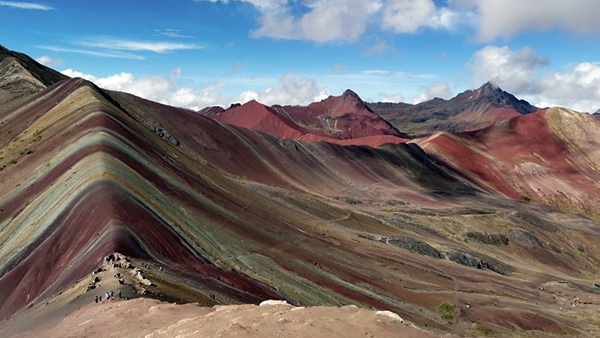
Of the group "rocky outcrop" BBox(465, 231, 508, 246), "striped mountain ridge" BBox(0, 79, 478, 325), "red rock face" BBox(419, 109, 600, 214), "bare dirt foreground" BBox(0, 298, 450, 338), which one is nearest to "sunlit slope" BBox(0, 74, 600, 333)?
"striped mountain ridge" BBox(0, 79, 478, 325)

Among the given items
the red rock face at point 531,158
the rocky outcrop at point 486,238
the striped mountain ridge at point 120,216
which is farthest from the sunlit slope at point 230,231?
the red rock face at point 531,158

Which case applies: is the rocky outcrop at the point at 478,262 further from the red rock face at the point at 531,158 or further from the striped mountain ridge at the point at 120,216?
the red rock face at the point at 531,158

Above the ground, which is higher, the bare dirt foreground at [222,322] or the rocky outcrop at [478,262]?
the bare dirt foreground at [222,322]

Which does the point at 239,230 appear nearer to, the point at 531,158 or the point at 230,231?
the point at 230,231

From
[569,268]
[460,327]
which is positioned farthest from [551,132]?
[460,327]

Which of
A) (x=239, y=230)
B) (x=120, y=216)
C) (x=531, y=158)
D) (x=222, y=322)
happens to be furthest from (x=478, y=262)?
(x=531, y=158)

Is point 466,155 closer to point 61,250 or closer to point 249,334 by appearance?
point 61,250

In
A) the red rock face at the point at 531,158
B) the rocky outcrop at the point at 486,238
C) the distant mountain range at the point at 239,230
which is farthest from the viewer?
the red rock face at the point at 531,158
